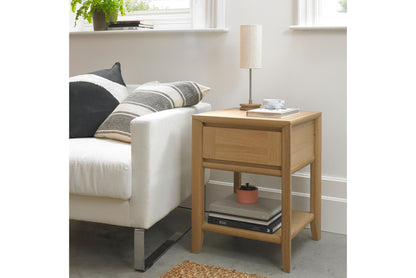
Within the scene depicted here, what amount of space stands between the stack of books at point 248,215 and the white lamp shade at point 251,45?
0.71 metres

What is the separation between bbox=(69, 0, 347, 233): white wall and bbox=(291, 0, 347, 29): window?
0.18ft

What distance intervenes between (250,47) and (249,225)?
0.89 m

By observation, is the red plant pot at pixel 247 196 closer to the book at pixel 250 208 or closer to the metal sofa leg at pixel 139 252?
the book at pixel 250 208

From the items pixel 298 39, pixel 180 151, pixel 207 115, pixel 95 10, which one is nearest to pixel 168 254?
pixel 180 151

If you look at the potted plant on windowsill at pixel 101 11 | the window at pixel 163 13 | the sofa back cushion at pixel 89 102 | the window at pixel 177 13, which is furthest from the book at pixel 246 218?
the potted plant on windowsill at pixel 101 11

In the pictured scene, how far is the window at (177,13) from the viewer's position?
2.53 metres

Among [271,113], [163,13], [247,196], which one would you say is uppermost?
[163,13]

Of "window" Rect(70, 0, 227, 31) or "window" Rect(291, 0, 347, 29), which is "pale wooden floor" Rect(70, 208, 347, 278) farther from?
"window" Rect(70, 0, 227, 31)

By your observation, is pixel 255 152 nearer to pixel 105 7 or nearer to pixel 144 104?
pixel 144 104

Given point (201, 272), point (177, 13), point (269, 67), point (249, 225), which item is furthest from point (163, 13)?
point (201, 272)

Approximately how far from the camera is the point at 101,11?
2848 mm

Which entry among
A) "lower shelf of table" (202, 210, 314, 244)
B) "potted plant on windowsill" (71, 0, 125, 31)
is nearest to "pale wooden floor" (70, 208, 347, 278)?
"lower shelf of table" (202, 210, 314, 244)
